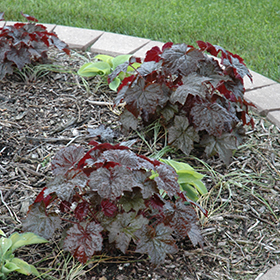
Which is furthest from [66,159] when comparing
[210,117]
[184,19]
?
[184,19]

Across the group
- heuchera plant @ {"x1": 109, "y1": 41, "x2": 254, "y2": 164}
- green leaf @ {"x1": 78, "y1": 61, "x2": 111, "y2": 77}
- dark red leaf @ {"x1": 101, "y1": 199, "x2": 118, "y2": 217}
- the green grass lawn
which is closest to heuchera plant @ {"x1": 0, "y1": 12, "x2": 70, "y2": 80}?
green leaf @ {"x1": 78, "y1": 61, "x2": 111, "y2": 77}

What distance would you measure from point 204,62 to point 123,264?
114 centimetres

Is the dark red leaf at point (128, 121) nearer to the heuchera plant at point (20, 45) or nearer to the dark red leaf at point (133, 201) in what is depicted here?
the dark red leaf at point (133, 201)

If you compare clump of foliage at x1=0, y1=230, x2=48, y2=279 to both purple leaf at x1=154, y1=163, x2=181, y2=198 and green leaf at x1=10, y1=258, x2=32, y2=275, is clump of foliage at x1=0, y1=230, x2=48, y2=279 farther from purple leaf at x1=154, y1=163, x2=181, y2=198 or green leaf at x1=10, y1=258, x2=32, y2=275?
purple leaf at x1=154, y1=163, x2=181, y2=198

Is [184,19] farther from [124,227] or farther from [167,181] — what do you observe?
[124,227]

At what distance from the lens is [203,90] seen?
5.71ft

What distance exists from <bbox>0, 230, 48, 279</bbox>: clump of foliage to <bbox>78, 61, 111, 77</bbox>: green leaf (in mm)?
1447

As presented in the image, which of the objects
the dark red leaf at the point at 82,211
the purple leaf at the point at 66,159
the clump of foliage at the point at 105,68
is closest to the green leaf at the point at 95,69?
the clump of foliage at the point at 105,68

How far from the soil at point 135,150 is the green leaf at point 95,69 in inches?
2.4

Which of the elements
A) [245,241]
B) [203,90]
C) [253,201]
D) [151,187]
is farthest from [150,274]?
[203,90]

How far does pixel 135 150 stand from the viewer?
6.72 ft

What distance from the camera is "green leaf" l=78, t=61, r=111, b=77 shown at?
2539 millimetres

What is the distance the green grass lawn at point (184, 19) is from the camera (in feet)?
11.0

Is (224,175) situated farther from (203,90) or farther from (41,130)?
(41,130)
